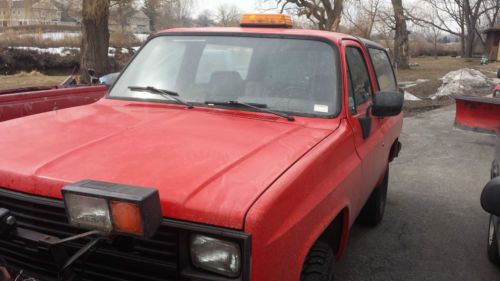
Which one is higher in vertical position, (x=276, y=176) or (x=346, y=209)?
(x=276, y=176)

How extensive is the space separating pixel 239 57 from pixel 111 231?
77.8 inches

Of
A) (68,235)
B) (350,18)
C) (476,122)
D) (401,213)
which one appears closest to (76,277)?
(68,235)

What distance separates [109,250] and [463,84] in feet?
51.3

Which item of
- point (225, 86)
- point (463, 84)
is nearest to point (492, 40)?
point (463, 84)

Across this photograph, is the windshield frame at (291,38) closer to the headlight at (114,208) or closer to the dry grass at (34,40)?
the headlight at (114,208)

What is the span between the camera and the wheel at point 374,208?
444 centimetres

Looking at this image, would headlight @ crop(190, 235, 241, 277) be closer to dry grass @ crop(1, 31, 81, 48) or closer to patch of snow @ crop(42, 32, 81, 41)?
dry grass @ crop(1, 31, 81, 48)

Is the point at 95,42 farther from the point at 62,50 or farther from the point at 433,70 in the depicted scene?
the point at 433,70

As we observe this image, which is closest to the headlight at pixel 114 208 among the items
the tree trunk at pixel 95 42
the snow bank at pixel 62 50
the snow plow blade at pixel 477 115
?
the snow plow blade at pixel 477 115

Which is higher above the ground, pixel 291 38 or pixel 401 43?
pixel 401 43

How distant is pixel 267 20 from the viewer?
3.63m

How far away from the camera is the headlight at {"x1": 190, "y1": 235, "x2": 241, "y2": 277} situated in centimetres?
181

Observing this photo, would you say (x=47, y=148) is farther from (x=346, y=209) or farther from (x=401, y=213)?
(x=401, y=213)

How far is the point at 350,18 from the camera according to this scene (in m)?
29.9
